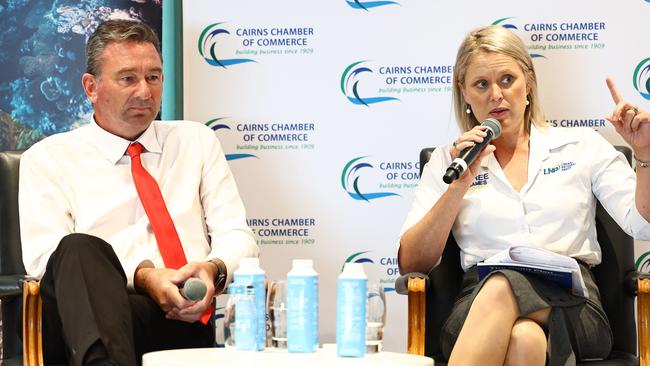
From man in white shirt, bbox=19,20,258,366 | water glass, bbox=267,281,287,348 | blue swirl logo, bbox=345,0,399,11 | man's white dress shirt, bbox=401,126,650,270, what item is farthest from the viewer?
blue swirl logo, bbox=345,0,399,11

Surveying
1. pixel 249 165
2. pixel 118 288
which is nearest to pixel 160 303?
pixel 118 288

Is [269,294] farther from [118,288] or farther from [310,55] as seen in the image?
[310,55]

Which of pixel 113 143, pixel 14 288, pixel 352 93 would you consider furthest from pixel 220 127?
pixel 14 288

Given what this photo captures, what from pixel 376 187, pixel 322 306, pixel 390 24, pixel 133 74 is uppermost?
pixel 390 24

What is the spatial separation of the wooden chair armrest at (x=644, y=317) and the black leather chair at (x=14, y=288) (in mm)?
1952

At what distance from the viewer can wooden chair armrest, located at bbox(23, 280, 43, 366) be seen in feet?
10.0

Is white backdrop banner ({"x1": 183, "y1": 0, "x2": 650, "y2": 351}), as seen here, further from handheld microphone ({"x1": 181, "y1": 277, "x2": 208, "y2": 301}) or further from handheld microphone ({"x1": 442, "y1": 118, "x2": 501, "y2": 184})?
handheld microphone ({"x1": 181, "y1": 277, "x2": 208, "y2": 301})

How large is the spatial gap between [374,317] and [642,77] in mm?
2012

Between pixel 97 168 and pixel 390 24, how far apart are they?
1420mm

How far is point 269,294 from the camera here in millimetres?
2721

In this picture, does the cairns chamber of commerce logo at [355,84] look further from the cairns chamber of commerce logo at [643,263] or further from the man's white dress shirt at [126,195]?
the cairns chamber of commerce logo at [643,263]

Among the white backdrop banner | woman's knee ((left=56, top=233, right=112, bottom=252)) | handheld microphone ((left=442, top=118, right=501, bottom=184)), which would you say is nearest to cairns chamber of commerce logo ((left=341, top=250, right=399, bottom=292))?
the white backdrop banner

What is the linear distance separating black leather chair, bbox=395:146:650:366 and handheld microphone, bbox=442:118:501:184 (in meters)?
0.43

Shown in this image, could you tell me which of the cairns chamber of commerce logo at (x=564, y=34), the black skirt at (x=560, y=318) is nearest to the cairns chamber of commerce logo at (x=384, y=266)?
the black skirt at (x=560, y=318)
